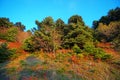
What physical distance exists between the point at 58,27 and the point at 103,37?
300 inches

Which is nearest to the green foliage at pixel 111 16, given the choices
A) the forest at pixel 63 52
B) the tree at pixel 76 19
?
the forest at pixel 63 52

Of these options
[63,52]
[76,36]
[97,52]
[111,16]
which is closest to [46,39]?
[63,52]

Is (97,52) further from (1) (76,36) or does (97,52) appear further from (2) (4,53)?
(2) (4,53)

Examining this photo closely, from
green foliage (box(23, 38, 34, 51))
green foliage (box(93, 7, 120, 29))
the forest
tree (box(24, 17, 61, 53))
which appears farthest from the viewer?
green foliage (box(93, 7, 120, 29))

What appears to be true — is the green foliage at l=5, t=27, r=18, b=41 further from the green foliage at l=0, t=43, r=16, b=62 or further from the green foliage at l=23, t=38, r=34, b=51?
the green foliage at l=0, t=43, r=16, b=62

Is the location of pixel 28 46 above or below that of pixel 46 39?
below

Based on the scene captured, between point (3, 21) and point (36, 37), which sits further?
point (3, 21)

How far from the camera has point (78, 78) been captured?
37.7 feet

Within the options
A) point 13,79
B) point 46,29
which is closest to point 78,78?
point 13,79

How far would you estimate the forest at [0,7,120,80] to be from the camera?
12438 mm

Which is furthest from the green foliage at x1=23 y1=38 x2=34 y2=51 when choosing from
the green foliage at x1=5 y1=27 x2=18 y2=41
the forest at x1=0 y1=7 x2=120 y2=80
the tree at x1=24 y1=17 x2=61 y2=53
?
the green foliage at x1=5 y1=27 x2=18 y2=41

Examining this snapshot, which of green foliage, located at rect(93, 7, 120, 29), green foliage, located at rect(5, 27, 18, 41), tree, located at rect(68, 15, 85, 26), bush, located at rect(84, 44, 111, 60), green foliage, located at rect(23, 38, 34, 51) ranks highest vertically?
green foliage, located at rect(93, 7, 120, 29)

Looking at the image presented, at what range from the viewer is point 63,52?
2056cm

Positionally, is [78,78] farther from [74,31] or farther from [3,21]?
[3,21]
